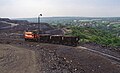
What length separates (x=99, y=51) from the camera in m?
32.0

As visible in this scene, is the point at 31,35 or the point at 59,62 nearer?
the point at 59,62

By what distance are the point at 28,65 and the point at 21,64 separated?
3.23 feet

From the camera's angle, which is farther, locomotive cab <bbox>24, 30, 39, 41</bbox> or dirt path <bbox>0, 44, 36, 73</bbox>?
locomotive cab <bbox>24, 30, 39, 41</bbox>

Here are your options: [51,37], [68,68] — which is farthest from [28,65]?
[51,37]

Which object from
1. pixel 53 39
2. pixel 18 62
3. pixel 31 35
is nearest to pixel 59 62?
pixel 18 62

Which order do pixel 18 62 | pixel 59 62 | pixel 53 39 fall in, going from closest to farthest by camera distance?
pixel 59 62
pixel 18 62
pixel 53 39

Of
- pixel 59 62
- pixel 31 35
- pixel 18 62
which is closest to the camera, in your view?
pixel 59 62

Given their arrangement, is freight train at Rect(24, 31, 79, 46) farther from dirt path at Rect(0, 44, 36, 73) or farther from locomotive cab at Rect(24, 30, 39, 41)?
dirt path at Rect(0, 44, 36, 73)

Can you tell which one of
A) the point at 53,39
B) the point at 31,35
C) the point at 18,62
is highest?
the point at 31,35

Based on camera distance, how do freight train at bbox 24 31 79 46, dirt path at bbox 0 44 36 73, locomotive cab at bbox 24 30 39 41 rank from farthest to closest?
locomotive cab at bbox 24 30 39 41, freight train at bbox 24 31 79 46, dirt path at bbox 0 44 36 73

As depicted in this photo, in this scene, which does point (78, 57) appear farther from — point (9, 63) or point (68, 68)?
point (9, 63)

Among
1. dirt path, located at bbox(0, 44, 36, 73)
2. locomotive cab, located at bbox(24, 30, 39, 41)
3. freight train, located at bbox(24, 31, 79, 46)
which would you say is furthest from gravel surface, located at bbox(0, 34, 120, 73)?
locomotive cab, located at bbox(24, 30, 39, 41)

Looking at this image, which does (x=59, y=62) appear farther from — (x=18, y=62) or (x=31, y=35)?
(x=31, y=35)

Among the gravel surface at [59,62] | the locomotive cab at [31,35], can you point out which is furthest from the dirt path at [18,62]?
the locomotive cab at [31,35]
